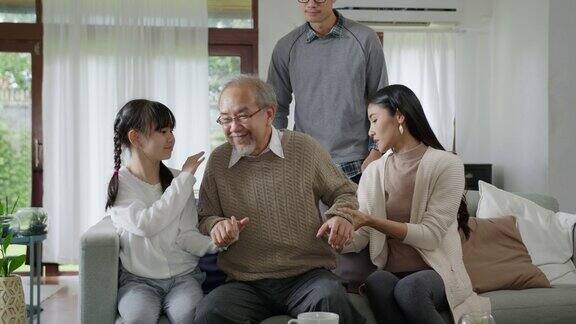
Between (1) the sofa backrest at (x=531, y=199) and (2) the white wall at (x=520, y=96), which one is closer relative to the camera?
(1) the sofa backrest at (x=531, y=199)

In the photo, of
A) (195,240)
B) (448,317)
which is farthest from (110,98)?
(448,317)

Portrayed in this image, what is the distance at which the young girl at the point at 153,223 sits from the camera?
241 cm

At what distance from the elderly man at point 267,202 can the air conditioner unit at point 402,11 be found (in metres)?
4.02

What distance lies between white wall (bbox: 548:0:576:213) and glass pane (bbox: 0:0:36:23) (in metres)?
4.12

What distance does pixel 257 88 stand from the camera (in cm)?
244

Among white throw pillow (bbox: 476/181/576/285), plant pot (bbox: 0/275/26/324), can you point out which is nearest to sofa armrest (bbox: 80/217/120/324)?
plant pot (bbox: 0/275/26/324)

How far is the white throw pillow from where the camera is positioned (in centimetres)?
298

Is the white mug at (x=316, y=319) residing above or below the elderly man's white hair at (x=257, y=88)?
below

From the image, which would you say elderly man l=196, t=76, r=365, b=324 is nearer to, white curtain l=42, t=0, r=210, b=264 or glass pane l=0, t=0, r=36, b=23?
white curtain l=42, t=0, r=210, b=264

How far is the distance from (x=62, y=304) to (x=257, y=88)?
3.07 meters

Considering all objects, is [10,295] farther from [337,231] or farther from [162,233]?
[337,231]

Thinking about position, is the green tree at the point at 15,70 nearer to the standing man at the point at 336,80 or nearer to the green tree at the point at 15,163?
the green tree at the point at 15,163

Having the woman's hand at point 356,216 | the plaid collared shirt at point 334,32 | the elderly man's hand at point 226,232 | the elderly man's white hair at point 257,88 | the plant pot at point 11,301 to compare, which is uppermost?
the plaid collared shirt at point 334,32

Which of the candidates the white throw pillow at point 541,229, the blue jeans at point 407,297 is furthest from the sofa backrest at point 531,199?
the blue jeans at point 407,297
